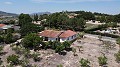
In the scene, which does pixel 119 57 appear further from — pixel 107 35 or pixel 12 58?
pixel 12 58

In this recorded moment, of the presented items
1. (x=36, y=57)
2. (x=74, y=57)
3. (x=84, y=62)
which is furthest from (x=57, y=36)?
(x=84, y=62)

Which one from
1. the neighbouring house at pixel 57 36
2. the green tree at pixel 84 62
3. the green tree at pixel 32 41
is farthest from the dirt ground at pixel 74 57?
the neighbouring house at pixel 57 36

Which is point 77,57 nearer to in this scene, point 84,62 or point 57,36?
point 84,62

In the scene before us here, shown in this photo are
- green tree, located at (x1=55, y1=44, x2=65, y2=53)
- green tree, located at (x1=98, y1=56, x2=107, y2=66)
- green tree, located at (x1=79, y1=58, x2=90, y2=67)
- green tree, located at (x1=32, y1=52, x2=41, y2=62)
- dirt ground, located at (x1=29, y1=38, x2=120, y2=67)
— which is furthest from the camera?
green tree, located at (x1=55, y1=44, x2=65, y2=53)

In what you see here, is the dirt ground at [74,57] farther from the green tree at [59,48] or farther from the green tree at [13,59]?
the green tree at [13,59]

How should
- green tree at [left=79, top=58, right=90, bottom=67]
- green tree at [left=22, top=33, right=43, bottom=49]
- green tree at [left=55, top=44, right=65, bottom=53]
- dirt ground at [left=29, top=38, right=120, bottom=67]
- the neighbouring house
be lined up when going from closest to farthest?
1. green tree at [left=79, top=58, right=90, bottom=67]
2. dirt ground at [left=29, top=38, right=120, bottom=67]
3. green tree at [left=55, top=44, right=65, bottom=53]
4. green tree at [left=22, top=33, right=43, bottom=49]
5. the neighbouring house

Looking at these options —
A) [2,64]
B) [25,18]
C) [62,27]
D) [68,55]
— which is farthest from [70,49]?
[25,18]

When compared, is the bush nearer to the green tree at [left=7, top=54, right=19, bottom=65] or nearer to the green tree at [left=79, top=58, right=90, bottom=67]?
the green tree at [left=7, top=54, right=19, bottom=65]

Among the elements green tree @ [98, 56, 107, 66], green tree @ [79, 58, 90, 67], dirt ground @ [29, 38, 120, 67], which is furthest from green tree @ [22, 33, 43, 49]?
green tree @ [98, 56, 107, 66]
